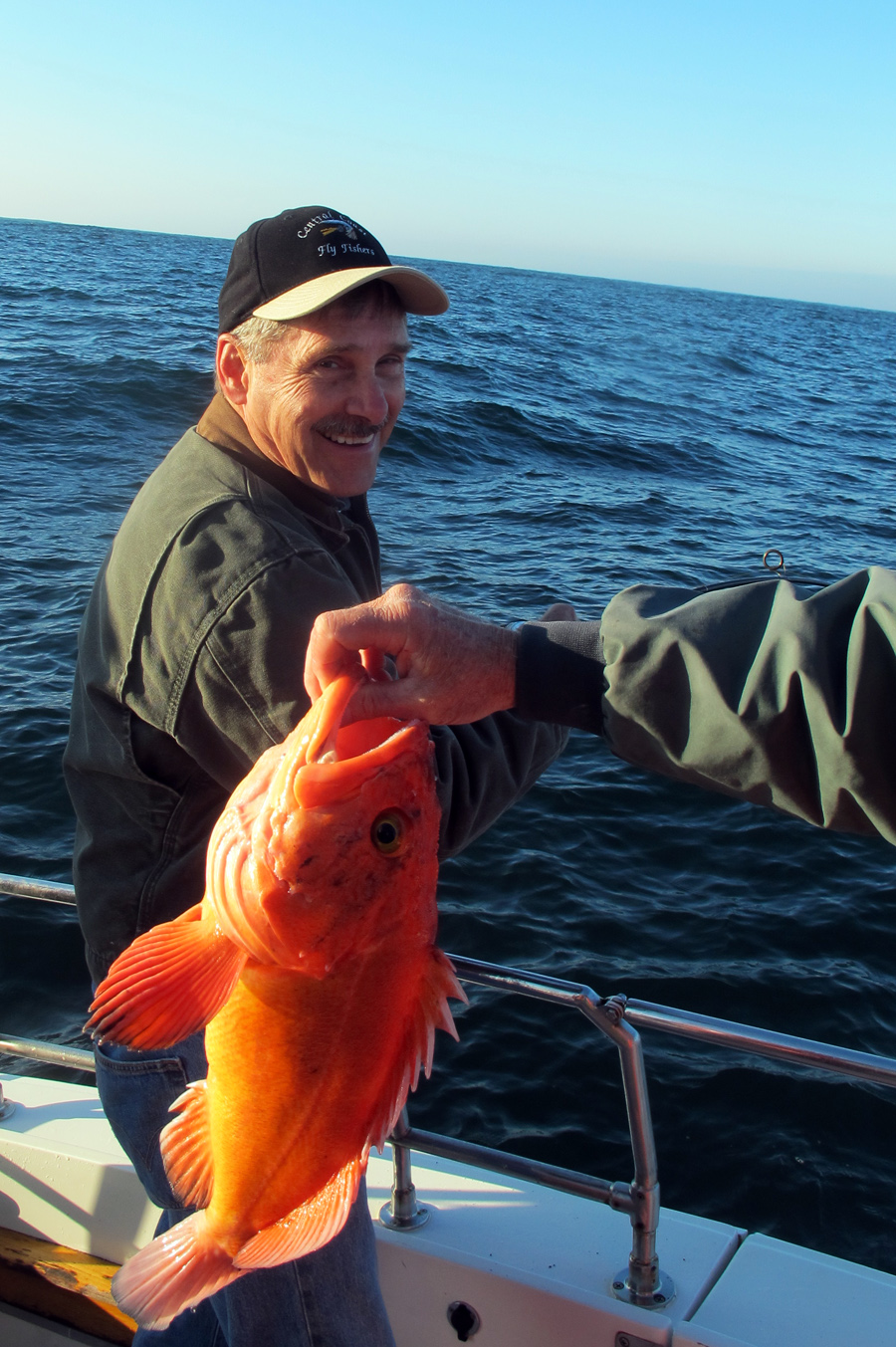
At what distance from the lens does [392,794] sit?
1.71 meters

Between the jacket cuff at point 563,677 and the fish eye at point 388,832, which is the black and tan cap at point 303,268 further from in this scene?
the fish eye at point 388,832

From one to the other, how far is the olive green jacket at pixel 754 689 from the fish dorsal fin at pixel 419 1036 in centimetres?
50

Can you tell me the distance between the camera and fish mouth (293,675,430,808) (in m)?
1.64

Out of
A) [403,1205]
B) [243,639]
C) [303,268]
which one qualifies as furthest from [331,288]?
[403,1205]

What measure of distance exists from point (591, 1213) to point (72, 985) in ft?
14.3

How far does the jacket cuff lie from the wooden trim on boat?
7.66ft

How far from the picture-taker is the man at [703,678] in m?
1.59

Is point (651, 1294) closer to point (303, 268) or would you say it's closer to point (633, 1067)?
point (633, 1067)

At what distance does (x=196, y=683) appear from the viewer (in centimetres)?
203

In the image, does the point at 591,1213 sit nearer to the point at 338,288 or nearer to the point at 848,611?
the point at 848,611

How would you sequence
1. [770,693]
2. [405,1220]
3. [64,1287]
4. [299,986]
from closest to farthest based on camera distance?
[770,693], [299,986], [405,1220], [64,1287]

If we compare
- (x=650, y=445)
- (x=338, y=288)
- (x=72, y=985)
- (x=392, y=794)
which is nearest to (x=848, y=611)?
(x=392, y=794)

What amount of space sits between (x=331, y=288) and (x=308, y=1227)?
190cm

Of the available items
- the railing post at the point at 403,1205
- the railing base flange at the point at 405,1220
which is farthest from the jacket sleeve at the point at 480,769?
the railing base flange at the point at 405,1220
